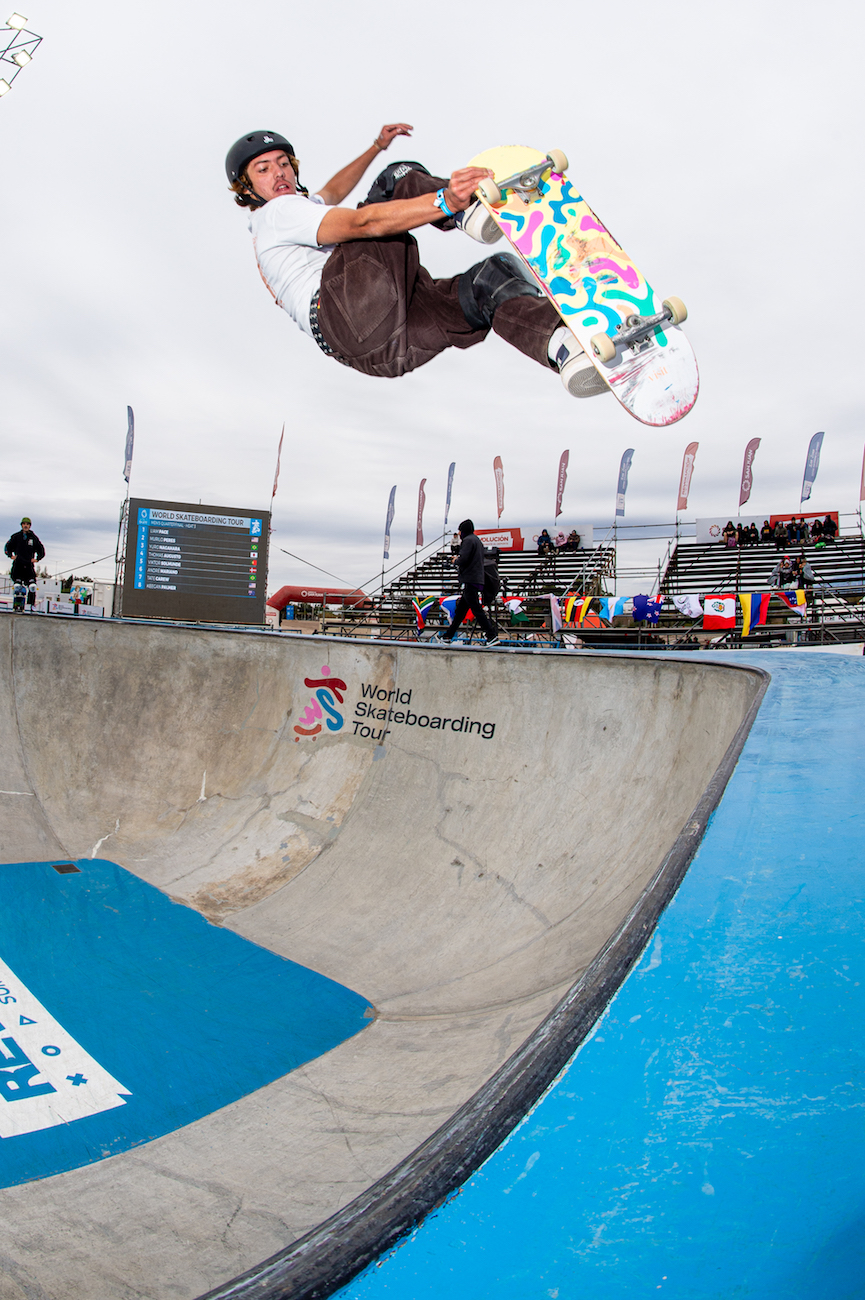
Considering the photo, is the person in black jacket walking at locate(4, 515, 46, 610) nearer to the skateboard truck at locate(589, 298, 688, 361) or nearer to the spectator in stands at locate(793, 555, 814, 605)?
the skateboard truck at locate(589, 298, 688, 361)

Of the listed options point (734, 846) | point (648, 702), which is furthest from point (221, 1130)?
point (648, 702)

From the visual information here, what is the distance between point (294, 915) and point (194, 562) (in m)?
7.36

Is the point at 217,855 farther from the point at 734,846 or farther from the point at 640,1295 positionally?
the point at 640,1295

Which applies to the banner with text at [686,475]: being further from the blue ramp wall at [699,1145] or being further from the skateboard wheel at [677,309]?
the blue ramp wall at [699,1145]

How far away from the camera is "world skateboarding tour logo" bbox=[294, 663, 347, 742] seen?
523cm

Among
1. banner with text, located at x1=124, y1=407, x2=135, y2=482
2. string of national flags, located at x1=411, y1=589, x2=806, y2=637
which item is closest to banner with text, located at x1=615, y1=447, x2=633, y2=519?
string of national flags, located at x1=411, y1=589, x2=806, y2=637

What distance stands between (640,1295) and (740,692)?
327 centimetres

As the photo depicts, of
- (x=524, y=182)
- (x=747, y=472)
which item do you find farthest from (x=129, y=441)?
(x=747, y=472)

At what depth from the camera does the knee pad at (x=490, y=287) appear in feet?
15.6

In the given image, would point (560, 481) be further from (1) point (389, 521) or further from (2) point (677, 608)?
(2) point (677, 608)

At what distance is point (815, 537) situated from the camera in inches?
909

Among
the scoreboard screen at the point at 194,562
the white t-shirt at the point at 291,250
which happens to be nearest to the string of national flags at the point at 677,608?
the scoreboard screen at the point at 194,562

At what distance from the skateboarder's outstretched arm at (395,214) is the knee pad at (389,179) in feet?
0.54

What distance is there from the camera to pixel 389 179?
520cm
